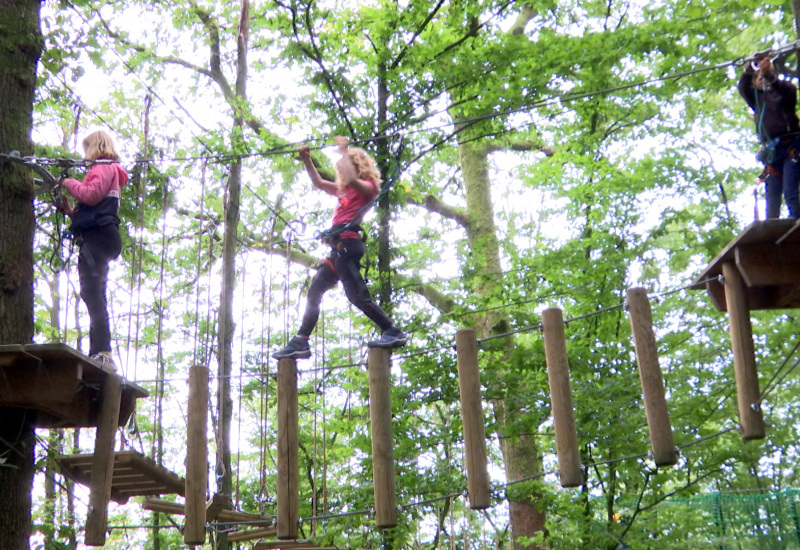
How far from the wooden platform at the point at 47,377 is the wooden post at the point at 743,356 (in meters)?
2.89

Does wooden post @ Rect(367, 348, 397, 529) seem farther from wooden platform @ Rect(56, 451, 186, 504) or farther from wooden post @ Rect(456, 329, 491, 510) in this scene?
wooden platform @ Rect(56, 451, 186, 504)

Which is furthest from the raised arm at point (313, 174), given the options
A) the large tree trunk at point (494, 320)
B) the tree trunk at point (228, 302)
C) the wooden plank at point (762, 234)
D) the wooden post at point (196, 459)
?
the large tree trunk at point (494, 320)

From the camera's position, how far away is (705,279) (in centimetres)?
425

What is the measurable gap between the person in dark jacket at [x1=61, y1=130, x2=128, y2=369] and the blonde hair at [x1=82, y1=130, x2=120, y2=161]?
0.12m

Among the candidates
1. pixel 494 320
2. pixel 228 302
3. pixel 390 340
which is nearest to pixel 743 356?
pixel 390 340

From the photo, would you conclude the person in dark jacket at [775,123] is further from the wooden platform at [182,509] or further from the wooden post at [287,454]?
the wooden platform at [182,509]

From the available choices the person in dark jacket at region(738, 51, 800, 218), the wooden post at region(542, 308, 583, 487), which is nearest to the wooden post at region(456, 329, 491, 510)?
the wooden post at region(542, 308, 583, 487)

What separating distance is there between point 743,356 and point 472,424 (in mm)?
1268

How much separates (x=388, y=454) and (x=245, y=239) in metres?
8.12

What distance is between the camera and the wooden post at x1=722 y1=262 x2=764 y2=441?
3.69m

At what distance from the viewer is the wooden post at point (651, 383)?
3764 millimetres

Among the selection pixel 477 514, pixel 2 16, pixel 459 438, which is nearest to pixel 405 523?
pixel 459 438

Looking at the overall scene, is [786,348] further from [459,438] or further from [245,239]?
[245,239]

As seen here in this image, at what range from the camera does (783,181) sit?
14.3 ft
